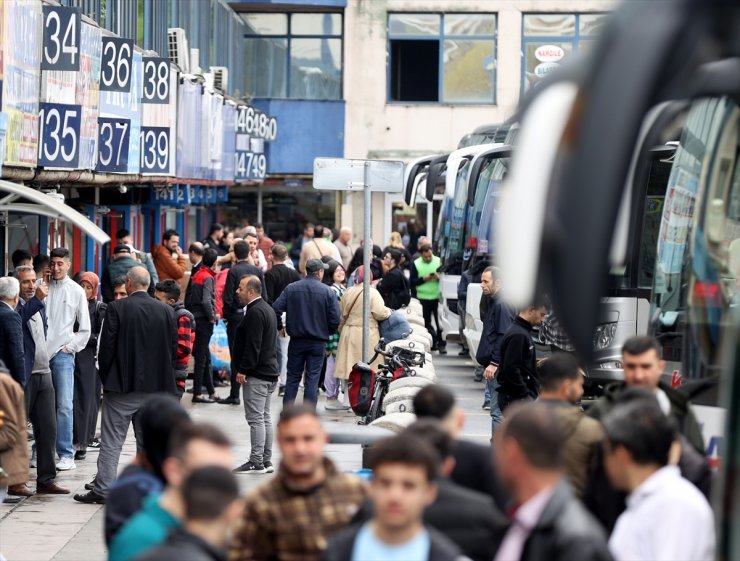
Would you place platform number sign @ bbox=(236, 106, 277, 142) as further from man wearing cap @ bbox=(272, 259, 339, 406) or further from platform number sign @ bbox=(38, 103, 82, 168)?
platform number sign @ bbox=(38, 103, 82, 168)

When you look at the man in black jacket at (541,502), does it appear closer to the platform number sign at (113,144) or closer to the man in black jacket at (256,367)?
the man in black jacket at (256,367)

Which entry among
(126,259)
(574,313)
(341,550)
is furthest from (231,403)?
(574,313)

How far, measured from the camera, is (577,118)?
448 cm

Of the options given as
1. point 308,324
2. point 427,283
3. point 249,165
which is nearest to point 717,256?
point 308,324

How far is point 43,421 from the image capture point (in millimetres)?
12578

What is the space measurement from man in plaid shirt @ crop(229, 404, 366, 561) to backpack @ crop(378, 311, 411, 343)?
11216 mm

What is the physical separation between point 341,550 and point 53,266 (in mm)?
8504

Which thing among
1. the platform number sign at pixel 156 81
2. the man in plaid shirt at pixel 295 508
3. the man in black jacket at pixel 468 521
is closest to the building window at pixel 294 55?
the platform number sign at pixel 156 81

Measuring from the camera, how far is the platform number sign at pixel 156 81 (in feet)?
66.8

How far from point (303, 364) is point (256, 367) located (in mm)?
2606

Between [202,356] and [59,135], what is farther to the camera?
[202,356]

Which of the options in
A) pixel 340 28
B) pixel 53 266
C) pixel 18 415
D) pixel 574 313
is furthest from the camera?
pixel 340 28

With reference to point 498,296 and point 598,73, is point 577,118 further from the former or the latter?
point 498,296

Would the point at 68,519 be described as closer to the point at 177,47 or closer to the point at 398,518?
the point at 398,518
